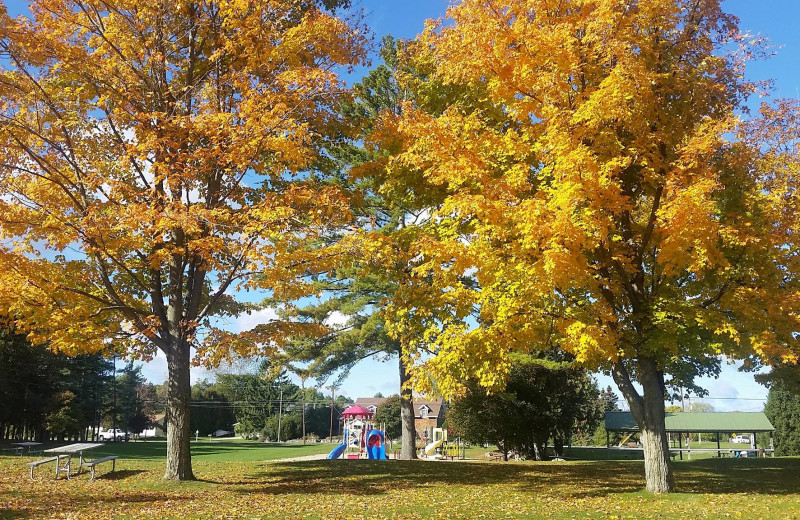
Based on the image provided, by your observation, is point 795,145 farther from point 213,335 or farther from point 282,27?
point 213,335

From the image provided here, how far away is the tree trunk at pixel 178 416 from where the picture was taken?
11.3 meters

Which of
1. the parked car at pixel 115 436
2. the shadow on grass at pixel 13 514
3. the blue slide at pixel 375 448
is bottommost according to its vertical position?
the parked car at pixel 115 436

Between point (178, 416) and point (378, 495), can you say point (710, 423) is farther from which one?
point (178, 416)

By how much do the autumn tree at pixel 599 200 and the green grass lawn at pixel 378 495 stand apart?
1884 mm

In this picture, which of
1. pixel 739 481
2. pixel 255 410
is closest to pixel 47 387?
pixel 255 410

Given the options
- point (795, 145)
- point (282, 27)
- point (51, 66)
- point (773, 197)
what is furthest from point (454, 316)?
point (51, 66)

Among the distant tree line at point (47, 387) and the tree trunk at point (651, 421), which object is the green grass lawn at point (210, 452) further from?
the tree trunk at point (651, 421)

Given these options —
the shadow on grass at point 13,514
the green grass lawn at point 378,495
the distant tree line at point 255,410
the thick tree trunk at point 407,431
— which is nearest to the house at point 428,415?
the distant tree line at point 255,410

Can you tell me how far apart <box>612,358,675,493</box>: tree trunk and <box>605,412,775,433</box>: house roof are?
27.3 meters

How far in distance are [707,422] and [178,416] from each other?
132ft

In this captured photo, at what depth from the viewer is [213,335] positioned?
36.7ft

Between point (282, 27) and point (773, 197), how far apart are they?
34.8 feet

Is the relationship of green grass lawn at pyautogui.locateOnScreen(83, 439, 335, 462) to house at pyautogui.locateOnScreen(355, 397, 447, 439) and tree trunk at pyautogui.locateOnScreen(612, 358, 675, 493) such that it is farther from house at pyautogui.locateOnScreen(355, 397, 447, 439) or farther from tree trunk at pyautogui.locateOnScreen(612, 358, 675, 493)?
house at pyautogui.locateOnScreen(355, 397, 447, 439)

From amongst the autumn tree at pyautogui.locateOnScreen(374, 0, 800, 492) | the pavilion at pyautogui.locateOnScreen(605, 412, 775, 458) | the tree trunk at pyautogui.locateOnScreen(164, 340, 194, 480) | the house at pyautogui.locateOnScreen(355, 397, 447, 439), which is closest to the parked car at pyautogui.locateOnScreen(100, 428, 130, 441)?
the house at pyautogui.locateOnScreen(355, 397, 447, 439)
